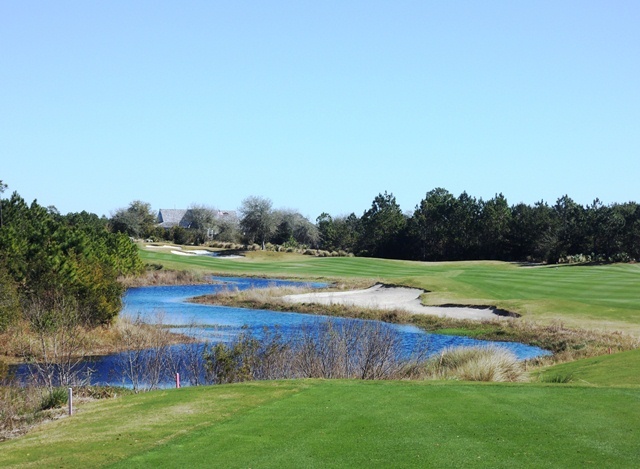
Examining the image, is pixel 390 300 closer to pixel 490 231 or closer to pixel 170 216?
pixel 490 231

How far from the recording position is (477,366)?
19.4 m

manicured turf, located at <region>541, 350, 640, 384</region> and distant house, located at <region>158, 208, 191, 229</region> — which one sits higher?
distant house, located at <region>158, 208, 191, 229</region>

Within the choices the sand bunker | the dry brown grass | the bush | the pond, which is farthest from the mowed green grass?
the bush

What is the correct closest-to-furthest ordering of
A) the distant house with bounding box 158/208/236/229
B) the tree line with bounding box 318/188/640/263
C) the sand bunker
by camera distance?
the sand bunker → the tree line with bounding box 318/188/640/263 → the distant house with bounding box 158/208/236/229

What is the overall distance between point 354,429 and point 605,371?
10464 mm

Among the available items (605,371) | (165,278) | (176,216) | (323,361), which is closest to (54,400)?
(323,361)

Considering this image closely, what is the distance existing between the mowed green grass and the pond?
622cm

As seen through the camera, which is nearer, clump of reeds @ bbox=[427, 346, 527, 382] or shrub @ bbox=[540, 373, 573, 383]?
shrub @ bbox=[540, 373, 573, 383]

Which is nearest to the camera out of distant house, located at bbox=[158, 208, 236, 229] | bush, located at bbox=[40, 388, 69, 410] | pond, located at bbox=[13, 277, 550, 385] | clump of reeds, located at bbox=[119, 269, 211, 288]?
bush, located at bbox=[40, 388, 69, 410]

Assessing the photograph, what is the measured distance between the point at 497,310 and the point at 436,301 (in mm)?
6409

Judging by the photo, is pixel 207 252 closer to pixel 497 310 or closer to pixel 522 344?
pixel 497 310

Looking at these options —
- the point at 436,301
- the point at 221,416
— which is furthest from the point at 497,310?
the point at 221,416

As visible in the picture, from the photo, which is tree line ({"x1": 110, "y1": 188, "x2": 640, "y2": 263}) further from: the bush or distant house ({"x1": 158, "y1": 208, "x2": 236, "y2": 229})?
the bush

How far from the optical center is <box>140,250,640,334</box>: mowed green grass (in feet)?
132
